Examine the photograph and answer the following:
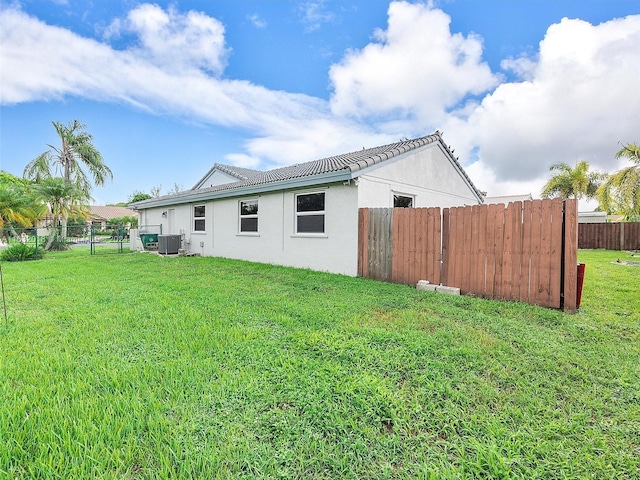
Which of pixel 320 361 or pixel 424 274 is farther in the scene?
pixel 424 274

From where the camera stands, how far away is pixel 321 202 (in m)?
8.70

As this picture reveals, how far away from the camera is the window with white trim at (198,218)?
13.8 metres

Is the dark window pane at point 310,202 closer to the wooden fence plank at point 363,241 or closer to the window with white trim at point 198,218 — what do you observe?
the wooden fence plank at point 363,241

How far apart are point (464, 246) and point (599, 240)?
19.1 m

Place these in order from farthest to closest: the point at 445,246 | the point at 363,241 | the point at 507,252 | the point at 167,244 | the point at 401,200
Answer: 1. the point at 167,244
2. the point at 401,200
3. the point at 363,241
4. the point at 445,246
5. the point at 507,252

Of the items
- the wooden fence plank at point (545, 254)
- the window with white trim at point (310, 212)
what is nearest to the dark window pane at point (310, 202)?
the window with white trim at point (310, 212)

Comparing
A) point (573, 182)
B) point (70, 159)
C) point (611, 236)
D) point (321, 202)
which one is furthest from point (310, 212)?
point (573, 182)

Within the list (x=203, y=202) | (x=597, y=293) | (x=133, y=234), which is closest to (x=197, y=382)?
(x=597, y=293)

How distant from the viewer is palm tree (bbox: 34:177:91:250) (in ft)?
55.1

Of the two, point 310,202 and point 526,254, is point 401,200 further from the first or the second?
point 526,254

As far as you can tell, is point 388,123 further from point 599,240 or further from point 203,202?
point 599,240

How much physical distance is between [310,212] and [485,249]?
491 centimetres

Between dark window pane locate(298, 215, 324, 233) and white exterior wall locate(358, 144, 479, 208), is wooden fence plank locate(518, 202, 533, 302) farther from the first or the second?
dark window pane locate(298, 215, 324, 233)

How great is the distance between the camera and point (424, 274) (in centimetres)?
653
